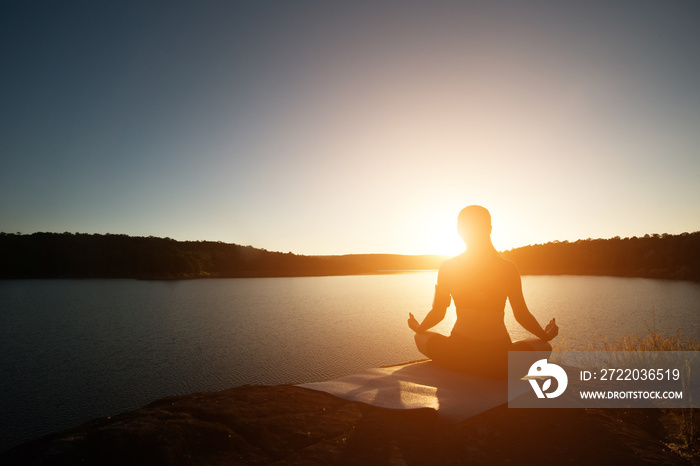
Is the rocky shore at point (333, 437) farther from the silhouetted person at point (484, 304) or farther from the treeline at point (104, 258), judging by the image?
the treeline at point (104, 258)

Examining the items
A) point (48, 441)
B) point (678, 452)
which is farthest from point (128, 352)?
point (678, 452)

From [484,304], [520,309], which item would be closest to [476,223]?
[484,304]

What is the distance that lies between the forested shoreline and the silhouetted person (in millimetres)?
88224

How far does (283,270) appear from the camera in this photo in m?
130

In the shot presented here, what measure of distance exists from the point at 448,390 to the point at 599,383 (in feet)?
9.07

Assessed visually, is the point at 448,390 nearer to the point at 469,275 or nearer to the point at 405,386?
the point at 405,386

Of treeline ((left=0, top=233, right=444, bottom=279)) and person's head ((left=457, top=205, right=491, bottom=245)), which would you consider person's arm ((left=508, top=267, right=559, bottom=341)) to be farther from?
treeline ((left=0, top=233, right=444, bottom=279))

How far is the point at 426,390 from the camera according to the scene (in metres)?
4.36

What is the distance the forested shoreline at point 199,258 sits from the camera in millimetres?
80125

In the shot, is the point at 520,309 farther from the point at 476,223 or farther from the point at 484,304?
the point at 476,223

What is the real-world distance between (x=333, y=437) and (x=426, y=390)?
4.90 ft

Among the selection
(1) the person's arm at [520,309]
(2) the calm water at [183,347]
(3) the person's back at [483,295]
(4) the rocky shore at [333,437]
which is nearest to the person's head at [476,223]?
(3) the person's back at [483,295]

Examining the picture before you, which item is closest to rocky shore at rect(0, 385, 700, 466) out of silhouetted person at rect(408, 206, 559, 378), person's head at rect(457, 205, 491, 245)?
silhouetted person at rect(408, 206, 559, 378)

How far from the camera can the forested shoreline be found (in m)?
80.1
